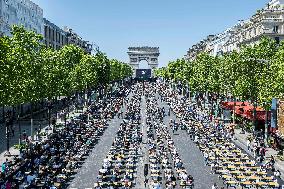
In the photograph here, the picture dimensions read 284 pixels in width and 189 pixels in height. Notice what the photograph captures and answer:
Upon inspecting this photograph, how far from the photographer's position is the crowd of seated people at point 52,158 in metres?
42.3

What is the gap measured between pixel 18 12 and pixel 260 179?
8674cm

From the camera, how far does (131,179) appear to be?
44844 mm

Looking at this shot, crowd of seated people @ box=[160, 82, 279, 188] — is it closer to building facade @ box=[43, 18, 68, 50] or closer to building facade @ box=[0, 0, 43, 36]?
building facade @ box=[0, 0, 43, 36]

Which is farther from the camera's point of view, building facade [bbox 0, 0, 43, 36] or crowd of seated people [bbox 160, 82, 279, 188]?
building facade [bbox 0, 0, 43, 36]

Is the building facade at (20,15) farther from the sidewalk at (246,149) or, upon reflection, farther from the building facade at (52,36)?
the sidewalk at (246,149)

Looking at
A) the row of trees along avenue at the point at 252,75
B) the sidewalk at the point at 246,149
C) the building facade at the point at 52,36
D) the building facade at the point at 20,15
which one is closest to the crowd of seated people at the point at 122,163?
the sidewalk at the point at 246,149

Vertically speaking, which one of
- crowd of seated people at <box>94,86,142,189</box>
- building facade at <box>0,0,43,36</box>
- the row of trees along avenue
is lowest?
crowd of seated people at <box>94,86,142,189</box>

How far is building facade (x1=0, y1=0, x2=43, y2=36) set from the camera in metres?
100

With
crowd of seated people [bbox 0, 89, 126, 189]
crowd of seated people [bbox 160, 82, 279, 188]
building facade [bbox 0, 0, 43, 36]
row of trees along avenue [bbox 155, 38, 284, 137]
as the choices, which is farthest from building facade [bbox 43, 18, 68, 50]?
crowd of seated people [bbox 160, 82, 279, 188]

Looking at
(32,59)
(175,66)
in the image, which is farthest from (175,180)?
(175,66)

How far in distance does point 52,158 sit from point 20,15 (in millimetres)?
73769

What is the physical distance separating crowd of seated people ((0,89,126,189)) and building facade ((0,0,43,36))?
34.6 metres

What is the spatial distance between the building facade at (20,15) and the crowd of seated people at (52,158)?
114 feet

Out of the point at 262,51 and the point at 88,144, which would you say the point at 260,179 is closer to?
the point at 88,144
